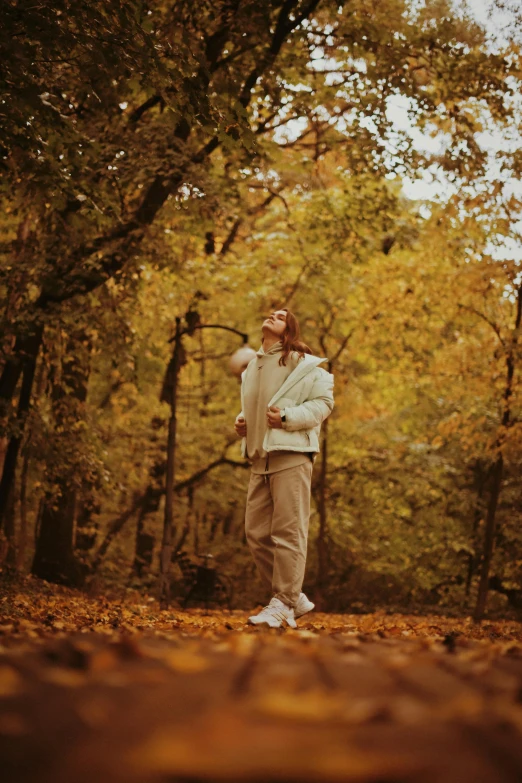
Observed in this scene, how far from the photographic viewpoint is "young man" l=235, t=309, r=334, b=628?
592cm

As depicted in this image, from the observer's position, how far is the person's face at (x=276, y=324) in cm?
639

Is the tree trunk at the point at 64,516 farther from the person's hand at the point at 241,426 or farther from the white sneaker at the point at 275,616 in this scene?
the white sneaker at the point at 275,616

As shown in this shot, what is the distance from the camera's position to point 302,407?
235 inches

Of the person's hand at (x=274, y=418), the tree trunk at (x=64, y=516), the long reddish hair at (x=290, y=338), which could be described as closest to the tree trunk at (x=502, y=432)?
the tree trunk at (x=64, y=516)

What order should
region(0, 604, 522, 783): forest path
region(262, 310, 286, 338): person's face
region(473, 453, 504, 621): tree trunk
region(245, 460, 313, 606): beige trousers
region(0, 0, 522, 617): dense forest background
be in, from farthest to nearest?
1. region(473, 453, 504, 621): tree trunk
2. region(0, 0, 522, 617): dense forest background
3. region(262, 310, 286, 338): person's face
4. region(245, 460, 313, 606): beige trousers
5. region(0, 604, 522, 783): forest path

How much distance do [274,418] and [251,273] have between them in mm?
13336

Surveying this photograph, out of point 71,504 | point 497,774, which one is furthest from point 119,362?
point 497,774

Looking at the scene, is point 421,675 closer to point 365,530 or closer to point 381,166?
point 381,166

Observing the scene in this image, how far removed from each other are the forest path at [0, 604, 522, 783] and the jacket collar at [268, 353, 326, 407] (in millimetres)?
3746

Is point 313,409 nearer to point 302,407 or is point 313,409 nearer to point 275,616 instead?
point 302,407

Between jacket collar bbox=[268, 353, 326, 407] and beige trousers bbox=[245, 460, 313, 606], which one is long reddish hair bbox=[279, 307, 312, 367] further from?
beige trousers bbox=[245, 460, 313, 606]

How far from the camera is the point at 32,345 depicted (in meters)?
10.5

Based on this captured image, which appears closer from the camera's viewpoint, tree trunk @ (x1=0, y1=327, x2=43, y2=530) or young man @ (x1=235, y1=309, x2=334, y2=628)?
young man @ (x1=235, y1=309, x2=334, y2=628)

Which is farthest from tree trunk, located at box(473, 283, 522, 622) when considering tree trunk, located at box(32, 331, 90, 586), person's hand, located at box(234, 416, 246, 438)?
person's hand, located at box(234, 416, 246, 438)
